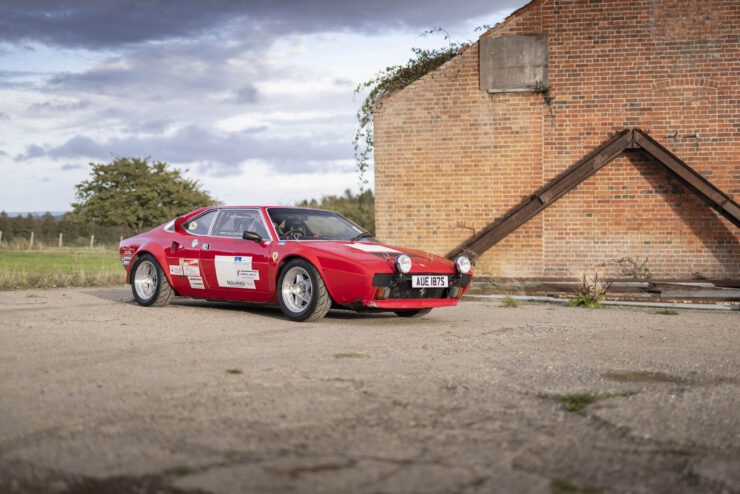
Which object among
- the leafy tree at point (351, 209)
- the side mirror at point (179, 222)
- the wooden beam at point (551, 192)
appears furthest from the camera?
the leafy tree at point (351, 209)

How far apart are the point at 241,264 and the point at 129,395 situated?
4.57 meters

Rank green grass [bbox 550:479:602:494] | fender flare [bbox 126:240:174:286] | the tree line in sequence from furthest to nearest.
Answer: the tree line, fender flare [bbox 126:240:174:286], green grass [bbox 550:479:602:494]

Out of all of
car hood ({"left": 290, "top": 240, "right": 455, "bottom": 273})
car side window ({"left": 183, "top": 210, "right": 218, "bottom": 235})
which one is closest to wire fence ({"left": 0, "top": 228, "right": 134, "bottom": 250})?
car side window ({"left": 183, "top": 210, "right": 218, "bottom": 235})

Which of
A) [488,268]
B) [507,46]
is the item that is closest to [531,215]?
[488,268]

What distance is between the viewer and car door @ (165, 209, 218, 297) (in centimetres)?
933

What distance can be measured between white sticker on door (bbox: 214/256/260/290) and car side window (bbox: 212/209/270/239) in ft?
1.08

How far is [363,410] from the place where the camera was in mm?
3982

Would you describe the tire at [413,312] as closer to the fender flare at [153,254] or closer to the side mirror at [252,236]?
the side mirror at [252,236]

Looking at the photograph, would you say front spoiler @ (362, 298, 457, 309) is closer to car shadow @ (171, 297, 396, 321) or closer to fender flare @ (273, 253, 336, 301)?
fender flare @ (273, 253, 336, 301)

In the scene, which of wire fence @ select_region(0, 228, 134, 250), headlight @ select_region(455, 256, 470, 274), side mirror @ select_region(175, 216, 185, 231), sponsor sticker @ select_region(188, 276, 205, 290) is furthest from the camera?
wire fence @ select_region(0, 228, 134, 250)

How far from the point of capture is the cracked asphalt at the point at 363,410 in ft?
9.65

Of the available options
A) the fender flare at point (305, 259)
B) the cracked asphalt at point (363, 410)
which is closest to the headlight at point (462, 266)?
the cracked asphalt at point (363, 410)

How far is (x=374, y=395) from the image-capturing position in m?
4.35

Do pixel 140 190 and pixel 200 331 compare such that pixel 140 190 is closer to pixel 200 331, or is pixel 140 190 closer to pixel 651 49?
pixel 651 49
